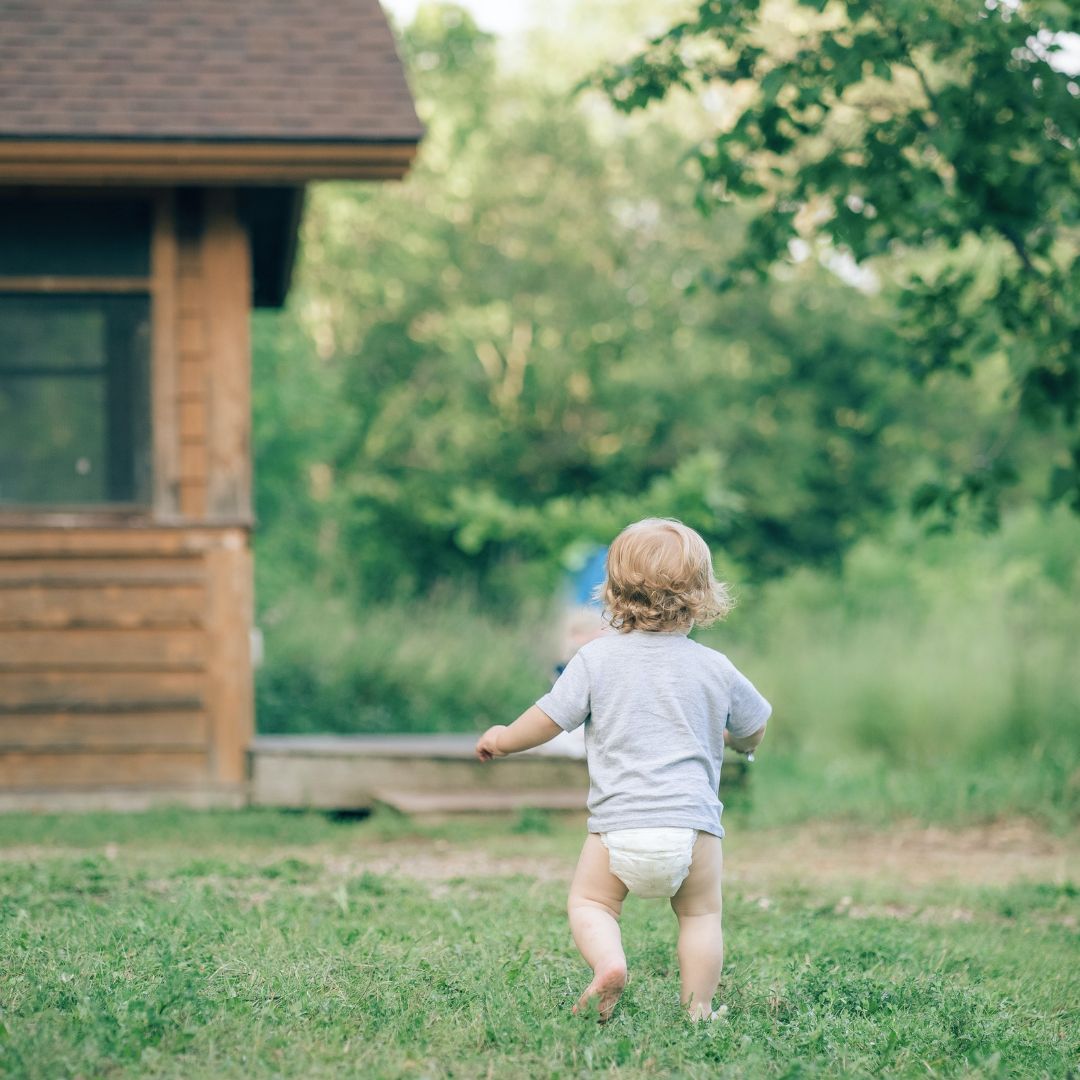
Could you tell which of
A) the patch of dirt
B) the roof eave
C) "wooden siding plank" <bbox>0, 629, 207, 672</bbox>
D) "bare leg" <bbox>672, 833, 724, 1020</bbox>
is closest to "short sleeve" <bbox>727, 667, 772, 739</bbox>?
"bare leg" <bbox>672, 833, 724, 1020</bbox>

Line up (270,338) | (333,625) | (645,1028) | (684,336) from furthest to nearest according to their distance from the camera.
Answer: (684,336), (270,338), (333,625), (645,1028)

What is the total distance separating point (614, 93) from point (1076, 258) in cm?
241

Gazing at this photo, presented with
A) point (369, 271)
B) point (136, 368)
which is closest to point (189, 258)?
point (136, 368)

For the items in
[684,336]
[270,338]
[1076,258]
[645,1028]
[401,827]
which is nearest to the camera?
[645,1028]

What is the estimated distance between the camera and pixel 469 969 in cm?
409

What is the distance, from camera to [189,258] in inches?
310

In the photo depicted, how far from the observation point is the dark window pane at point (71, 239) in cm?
777

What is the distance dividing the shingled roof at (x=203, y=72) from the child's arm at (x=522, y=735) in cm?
434

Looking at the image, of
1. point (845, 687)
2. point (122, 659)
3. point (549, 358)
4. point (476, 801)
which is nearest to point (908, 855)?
point (476, 801)

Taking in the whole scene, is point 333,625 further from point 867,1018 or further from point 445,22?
point 445,22

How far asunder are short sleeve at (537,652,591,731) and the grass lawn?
70 cm

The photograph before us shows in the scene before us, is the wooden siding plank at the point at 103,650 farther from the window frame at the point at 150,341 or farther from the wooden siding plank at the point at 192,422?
the wooden siding plank at the point at 192,422

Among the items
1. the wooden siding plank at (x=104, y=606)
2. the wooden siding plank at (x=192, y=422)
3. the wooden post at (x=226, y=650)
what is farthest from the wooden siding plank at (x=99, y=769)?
the wooden siding plank at (x=192, y=422)

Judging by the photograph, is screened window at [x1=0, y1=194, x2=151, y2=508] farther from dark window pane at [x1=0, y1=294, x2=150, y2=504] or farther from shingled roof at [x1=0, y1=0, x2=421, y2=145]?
shingled roof at [x1=0, y1=0, x2=421, y2=145]
